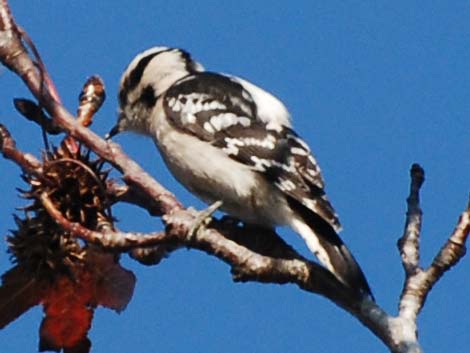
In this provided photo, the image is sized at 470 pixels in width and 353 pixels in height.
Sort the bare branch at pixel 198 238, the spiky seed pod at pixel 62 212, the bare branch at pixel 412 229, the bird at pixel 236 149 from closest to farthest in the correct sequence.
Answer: the bare branch at pixel 198 238, the bare branch at pixel 412 229, the spiky seed pod at pixel 62 212, the bird at pixel 236 149

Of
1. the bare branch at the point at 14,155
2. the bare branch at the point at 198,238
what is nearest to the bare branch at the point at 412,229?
the bare branch at the point at 198,238

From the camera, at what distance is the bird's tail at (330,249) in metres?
3.36

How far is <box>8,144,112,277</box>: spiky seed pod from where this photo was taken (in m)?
3.24

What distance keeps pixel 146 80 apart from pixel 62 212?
84.9 inches

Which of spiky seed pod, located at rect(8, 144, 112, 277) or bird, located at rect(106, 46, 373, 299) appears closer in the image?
spiky seed pod, located at rect(8, 144, 112, 277)

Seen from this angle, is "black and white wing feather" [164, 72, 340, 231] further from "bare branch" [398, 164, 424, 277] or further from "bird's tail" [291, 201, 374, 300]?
"bare branch" [398, 164, 424, 277]

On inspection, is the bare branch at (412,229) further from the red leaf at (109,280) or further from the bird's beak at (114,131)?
the bird's beak at (114,131)

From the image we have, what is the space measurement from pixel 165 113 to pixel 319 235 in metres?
1.20

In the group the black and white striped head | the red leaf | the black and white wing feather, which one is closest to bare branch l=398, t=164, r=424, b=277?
the black and white wing feather

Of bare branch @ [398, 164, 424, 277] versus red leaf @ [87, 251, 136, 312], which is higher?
bare branch @ [398, 164, 424, 277]

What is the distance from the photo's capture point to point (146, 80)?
17.5 ft

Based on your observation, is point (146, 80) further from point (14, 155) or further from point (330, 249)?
point (14, 155)

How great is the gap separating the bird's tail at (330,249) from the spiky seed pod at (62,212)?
76cm

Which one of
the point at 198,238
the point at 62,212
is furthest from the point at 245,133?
the point at 198,238
